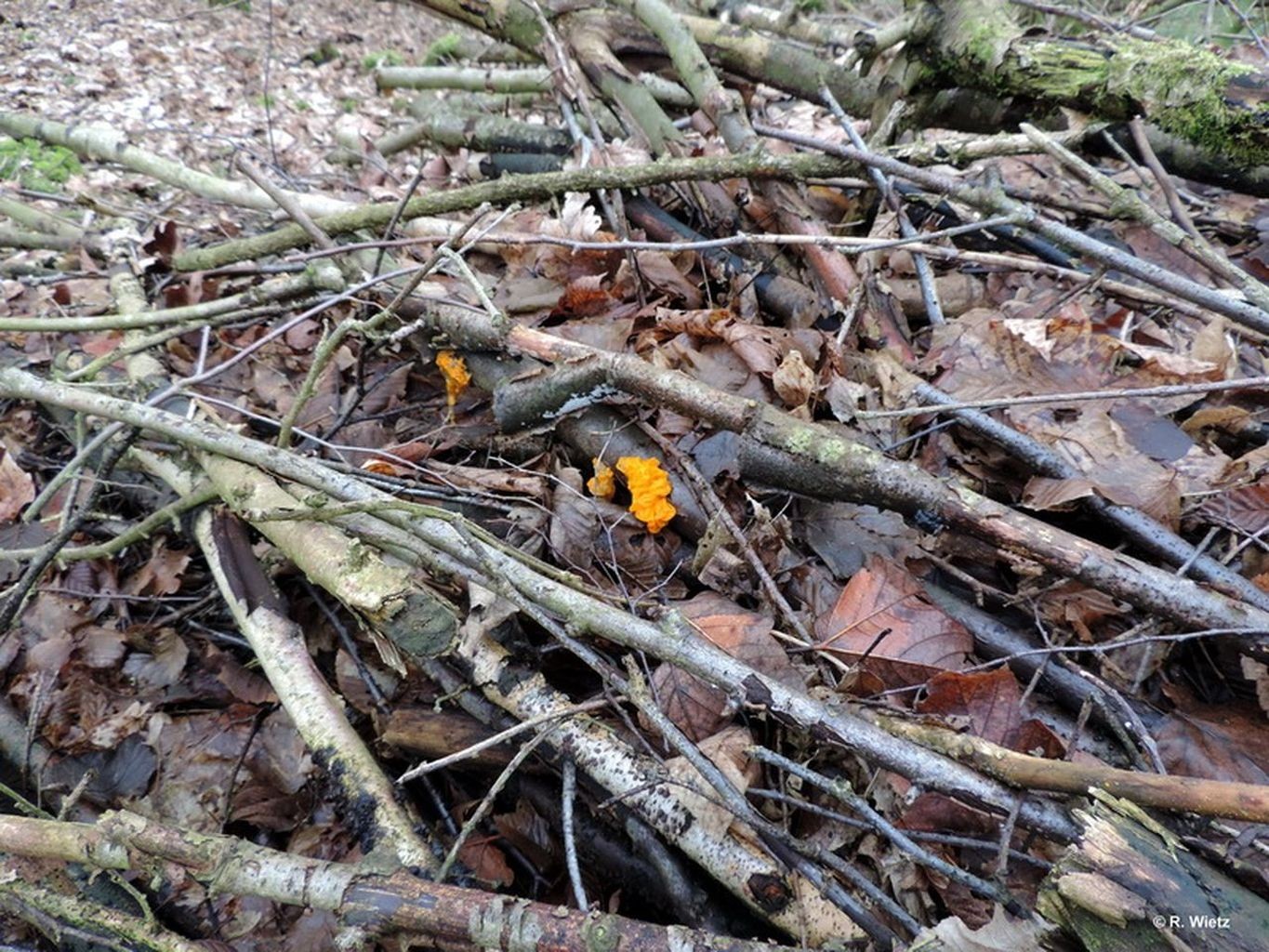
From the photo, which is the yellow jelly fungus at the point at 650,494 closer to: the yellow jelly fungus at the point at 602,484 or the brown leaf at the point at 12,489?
the yellow jelly fungus at the point at 602,484

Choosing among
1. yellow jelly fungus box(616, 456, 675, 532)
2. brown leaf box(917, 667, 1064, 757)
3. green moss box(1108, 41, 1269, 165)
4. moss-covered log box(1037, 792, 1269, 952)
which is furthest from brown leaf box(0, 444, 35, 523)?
green moss box(1108, 41, 1269, 165)

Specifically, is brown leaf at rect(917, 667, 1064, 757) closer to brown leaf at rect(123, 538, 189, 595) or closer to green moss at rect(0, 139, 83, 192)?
brown leaf at rect(123, 538, 189, 595)

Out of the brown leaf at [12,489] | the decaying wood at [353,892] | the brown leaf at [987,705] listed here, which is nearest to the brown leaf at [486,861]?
the decaying wood at [353,892]

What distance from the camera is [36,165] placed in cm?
571

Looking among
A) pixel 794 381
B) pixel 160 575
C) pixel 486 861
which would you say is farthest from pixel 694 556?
pixel 160 575

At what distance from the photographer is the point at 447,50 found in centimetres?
816

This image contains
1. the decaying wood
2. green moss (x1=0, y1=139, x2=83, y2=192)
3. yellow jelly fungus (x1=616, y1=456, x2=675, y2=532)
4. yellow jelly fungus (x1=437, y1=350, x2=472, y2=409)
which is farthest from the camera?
green moss (x1=0, y1=139, x2=83, y2=192)

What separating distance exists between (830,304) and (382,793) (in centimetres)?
224

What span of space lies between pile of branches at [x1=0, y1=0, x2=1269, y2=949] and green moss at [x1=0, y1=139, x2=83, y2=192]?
2789 mm

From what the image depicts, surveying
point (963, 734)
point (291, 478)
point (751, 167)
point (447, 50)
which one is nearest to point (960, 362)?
point (751, 167)

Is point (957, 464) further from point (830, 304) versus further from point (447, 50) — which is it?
point (447, 50)

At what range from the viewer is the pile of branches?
154 cm

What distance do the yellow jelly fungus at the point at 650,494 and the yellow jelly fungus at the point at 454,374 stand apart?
2.70 feet

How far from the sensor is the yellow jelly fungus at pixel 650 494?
2.28 m
